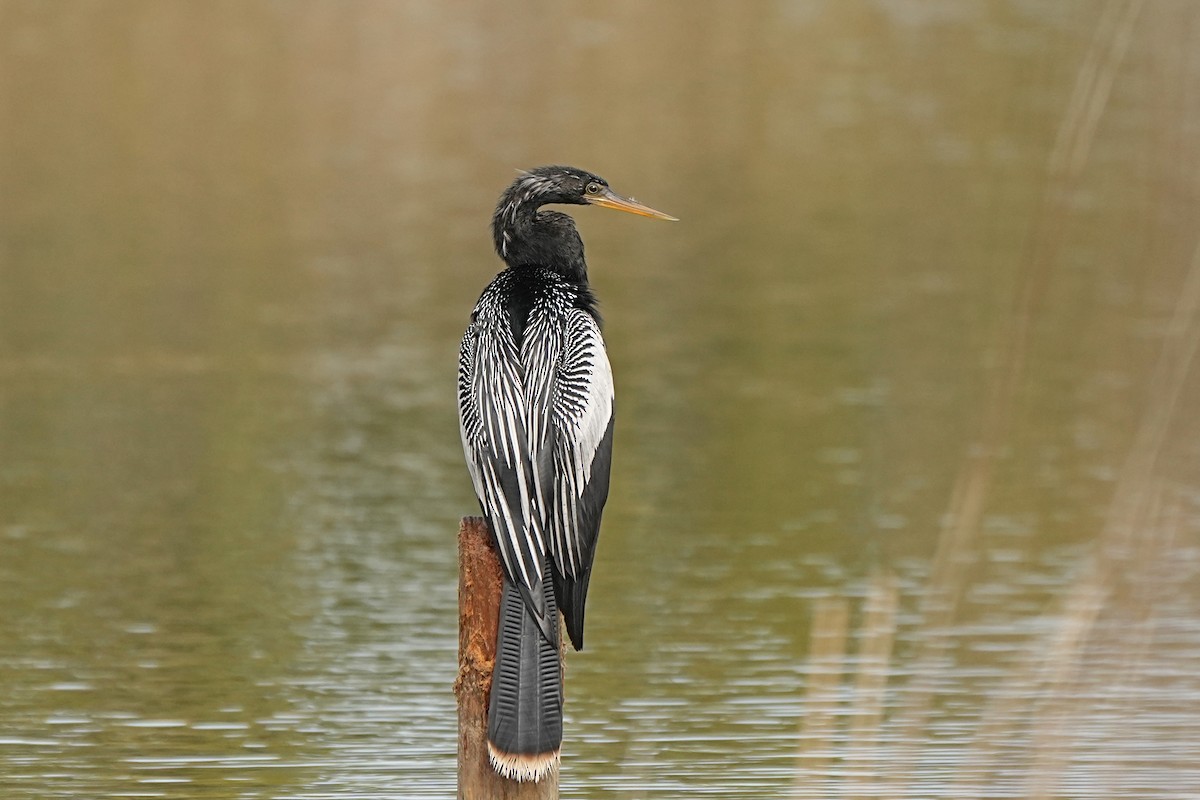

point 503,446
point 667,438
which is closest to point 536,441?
point 503,446

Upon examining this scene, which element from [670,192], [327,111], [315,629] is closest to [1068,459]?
[315,629]

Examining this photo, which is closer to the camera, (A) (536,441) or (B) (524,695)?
(B) (524,695)

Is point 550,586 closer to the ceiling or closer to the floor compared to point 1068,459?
closer to the ceiling

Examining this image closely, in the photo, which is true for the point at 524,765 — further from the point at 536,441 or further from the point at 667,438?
the point at 667,438

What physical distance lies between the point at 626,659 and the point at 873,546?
2.32 meters

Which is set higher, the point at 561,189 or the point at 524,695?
the point at 561,189

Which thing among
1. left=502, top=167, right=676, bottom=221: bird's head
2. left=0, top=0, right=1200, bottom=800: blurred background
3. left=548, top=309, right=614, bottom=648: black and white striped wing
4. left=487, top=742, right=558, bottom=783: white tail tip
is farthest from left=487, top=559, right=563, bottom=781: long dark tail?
left=502, top=167, right=676, bottom=221: bird's head

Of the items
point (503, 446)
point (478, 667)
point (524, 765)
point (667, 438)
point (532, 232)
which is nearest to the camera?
point (524, 765)

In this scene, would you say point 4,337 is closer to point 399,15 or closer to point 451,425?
point 451,425

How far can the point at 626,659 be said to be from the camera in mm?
9359

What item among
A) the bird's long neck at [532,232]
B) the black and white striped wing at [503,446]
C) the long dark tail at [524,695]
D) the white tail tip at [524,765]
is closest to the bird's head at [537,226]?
the bird's long neck at [532,232]

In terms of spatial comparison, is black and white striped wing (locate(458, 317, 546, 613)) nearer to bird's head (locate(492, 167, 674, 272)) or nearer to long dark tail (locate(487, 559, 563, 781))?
long dark tail (locate(487, 559, 563, 781))

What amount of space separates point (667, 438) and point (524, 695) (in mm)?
8560

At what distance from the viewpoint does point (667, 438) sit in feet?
45.7
